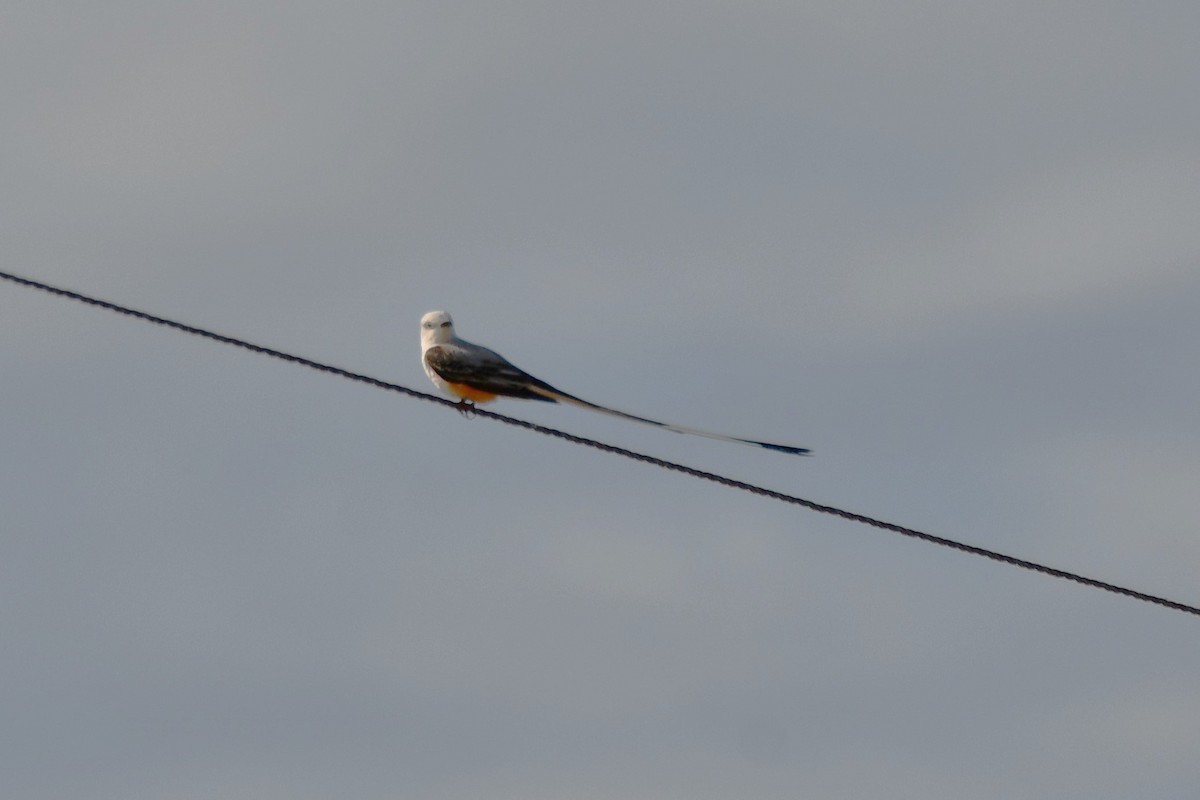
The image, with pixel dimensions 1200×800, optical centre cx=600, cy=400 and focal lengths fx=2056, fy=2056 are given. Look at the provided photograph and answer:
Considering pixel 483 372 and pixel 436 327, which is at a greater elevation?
pixel 436 327

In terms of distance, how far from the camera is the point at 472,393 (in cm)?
1330

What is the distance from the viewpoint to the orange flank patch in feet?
43.0

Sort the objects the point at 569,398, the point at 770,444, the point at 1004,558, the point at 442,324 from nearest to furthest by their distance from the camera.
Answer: the point at 1004,558 < the point at 770,444 < the point at 569,398 < the point at 442,324

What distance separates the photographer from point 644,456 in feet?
27.6

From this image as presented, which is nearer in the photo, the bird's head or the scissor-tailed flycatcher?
the scissor-tailed flycatcher

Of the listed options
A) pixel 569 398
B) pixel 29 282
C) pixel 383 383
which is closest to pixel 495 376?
pixel 569 398

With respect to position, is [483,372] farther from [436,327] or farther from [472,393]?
[436,327]

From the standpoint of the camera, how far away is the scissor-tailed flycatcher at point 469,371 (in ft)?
40.4

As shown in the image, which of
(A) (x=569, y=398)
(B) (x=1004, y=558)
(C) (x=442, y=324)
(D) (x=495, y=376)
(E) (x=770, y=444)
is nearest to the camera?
(B) (x=1004, y=558)

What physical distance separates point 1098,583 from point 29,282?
4.51 m

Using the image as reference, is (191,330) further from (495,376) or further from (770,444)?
(495,376)

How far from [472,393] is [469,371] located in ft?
0.57

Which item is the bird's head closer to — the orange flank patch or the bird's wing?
the bird's wing

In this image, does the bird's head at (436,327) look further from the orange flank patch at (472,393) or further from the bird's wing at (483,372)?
the orange flank patch at (472,393)
